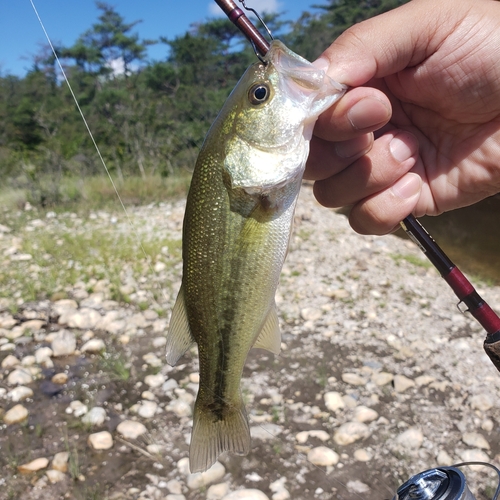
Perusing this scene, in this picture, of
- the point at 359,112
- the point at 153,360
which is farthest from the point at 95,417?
the point at 359,112

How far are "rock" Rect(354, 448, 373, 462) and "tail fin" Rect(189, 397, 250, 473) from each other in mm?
1526

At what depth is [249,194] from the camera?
1.80m

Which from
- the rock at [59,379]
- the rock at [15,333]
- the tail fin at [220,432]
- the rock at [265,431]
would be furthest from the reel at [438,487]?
the rock at [15,333]

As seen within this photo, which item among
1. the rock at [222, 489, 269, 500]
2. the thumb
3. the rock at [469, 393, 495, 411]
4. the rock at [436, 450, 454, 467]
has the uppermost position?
the thumb

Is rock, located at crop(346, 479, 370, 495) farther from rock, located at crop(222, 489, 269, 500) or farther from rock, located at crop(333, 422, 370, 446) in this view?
rock, located at crop(222, 489, 269, 500)

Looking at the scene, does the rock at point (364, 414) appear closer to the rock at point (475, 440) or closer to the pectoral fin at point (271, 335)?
the rock at point (475, 440)

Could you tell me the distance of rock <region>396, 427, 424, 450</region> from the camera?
10.9 feet

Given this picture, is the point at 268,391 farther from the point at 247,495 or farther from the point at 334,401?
the point at 247,495

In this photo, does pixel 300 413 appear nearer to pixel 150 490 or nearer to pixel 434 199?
pixel 150 490

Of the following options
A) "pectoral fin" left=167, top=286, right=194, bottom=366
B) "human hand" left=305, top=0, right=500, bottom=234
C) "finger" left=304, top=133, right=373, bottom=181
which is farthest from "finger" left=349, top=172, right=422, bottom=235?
"pectoral fin" left=167, top=286, right=194, bottom=366

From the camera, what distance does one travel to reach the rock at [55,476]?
3.10 metres

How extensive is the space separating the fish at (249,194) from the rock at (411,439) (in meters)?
2.03

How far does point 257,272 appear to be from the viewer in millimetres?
1837

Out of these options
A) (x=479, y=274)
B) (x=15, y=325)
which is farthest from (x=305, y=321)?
(x=479, y=274)
